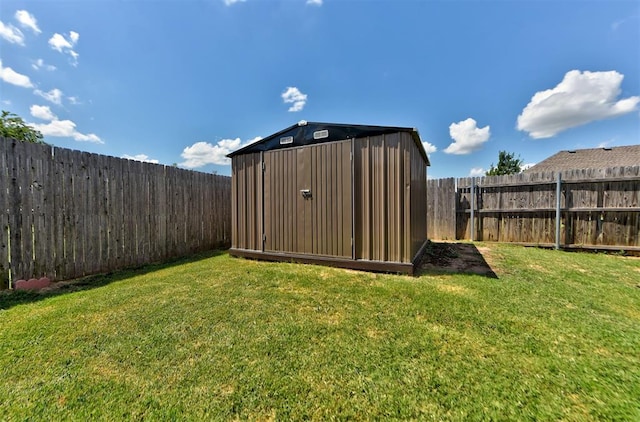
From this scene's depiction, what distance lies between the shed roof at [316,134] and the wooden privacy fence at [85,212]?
7.01ft

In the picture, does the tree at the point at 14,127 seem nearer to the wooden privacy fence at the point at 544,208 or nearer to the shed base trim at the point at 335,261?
the shed base trim at the point at 335,261

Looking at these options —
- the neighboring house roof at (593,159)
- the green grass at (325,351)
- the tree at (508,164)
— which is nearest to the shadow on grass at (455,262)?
the green grass at (325,351)

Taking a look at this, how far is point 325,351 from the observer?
1.92m

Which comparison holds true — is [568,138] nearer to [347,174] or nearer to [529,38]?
[529,38]

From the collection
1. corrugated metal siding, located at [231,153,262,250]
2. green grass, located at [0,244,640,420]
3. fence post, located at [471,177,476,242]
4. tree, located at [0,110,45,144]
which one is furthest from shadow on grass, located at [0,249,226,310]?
tree, located at [0,110,45,144]

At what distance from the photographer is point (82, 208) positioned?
3.89m

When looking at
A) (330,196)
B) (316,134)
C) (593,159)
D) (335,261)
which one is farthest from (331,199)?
(593,159)

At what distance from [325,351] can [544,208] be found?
728 centimetres

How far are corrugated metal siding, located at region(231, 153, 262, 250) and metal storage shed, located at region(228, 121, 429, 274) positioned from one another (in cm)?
2

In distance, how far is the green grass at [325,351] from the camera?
140 centimetres

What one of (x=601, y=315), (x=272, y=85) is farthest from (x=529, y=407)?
(x=272, y=85)

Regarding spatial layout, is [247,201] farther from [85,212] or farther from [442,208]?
[442,208]

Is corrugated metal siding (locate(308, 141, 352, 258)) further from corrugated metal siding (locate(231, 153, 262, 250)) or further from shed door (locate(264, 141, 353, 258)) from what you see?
corrugated metal siding (locate(231, 153, 262, 250))

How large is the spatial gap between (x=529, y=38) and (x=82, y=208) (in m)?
9.99
